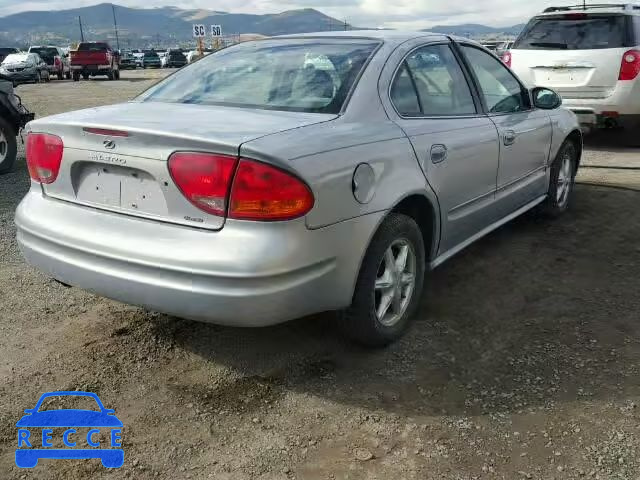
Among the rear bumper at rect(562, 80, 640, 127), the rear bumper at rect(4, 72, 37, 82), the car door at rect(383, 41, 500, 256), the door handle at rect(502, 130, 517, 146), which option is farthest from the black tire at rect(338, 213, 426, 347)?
the rear bumper at rect(4, 72, 37, 82)

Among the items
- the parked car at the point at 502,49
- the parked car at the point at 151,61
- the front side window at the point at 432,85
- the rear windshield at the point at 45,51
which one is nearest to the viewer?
the front side window at the point at 432,85

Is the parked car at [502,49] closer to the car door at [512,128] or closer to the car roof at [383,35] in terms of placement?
the car door at [512,128]

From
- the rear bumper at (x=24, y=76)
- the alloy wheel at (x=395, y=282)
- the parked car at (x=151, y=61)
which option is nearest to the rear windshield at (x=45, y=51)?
the rear bumper at (x=24, y=76)

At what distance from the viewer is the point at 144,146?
2.63 metres

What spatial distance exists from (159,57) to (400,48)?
53753 millimetres

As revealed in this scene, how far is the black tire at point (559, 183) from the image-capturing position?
5.18 metres

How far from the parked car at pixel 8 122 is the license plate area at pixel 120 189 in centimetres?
533

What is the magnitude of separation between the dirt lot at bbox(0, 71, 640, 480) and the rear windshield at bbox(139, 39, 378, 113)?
120 centimetres

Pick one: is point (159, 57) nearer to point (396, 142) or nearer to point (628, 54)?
point (628, 54)

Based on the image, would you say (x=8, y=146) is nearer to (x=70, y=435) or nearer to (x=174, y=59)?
(x=70, y=435)

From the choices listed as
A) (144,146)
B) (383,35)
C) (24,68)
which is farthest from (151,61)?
(144,146)

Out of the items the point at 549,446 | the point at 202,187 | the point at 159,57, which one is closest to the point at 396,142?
the point at 202,187

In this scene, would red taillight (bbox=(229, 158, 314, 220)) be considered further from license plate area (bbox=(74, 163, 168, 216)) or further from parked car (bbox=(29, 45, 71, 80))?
parked car (bbox=(29, 45, 71, 80))

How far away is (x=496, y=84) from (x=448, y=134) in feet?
3.52
